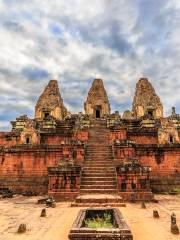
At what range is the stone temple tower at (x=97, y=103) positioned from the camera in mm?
36562

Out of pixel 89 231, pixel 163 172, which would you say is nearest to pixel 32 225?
pixel 89 231

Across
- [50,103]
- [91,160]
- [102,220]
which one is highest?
[50,103]

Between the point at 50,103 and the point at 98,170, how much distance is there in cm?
2118

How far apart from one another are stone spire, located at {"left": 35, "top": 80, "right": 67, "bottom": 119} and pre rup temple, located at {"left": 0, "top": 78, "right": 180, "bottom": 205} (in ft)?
30.3

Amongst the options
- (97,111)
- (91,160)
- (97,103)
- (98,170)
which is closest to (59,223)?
(98,170)

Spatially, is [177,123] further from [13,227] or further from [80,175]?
[13,227]

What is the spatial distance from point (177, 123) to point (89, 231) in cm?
1859

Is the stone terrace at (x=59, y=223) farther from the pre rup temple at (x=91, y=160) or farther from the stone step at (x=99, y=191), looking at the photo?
the stone step at (x=99, y=191)

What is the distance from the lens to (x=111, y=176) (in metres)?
11.9

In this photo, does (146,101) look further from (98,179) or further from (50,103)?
(98,179)

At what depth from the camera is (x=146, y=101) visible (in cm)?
3266

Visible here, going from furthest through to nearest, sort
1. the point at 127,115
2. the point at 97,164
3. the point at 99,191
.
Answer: the point at 127,115, the point at 97,164, the point at 99,191

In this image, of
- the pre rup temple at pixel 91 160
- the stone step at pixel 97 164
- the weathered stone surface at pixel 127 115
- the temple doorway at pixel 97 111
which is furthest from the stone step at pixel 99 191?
the weathered stone surface at pixel 127 115

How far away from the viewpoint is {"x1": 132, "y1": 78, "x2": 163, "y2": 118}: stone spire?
32.2 metres
